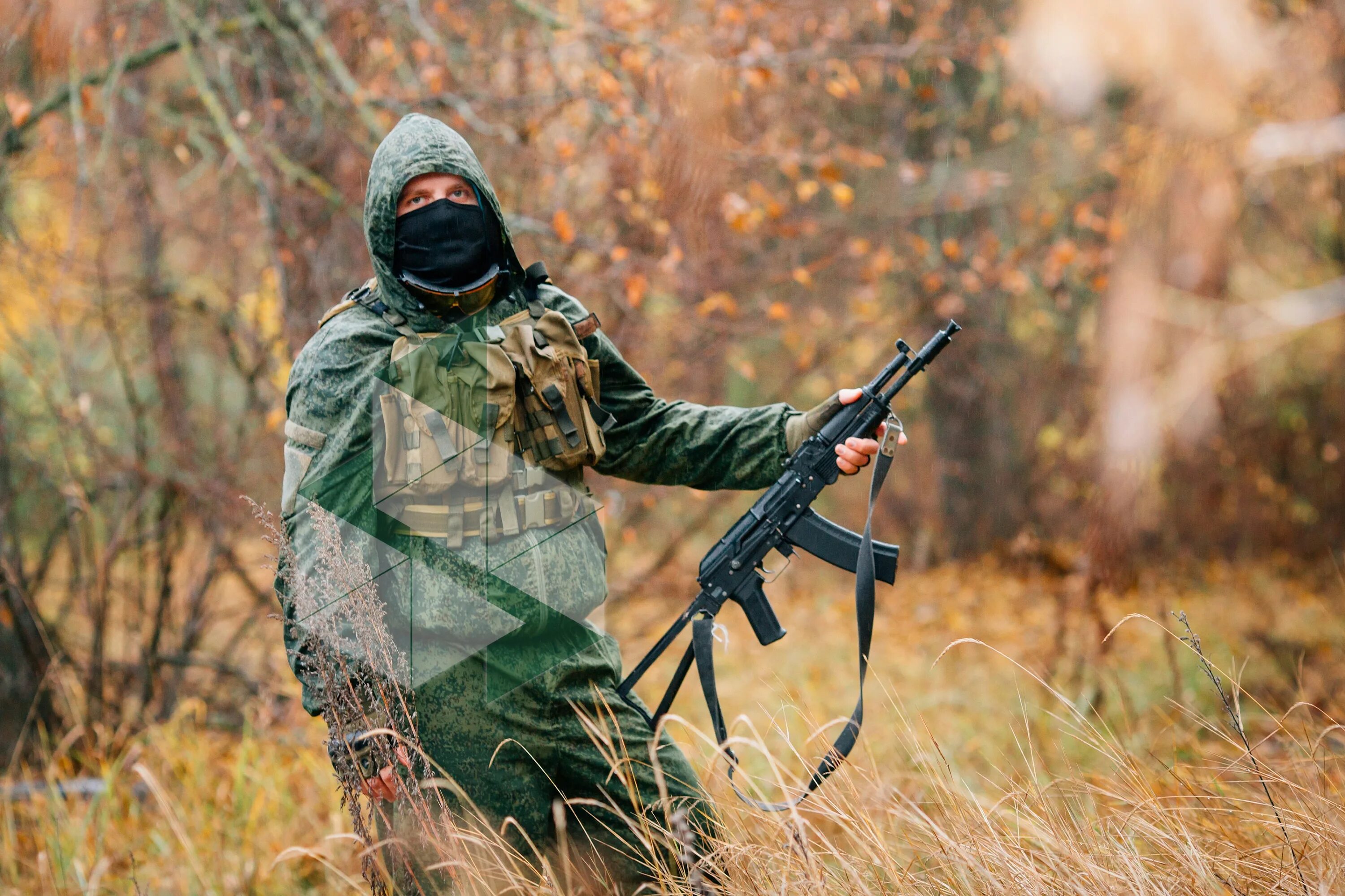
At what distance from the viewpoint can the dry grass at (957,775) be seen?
202 cm

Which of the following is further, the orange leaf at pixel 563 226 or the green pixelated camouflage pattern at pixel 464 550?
the orange leaf at pixel 563 226

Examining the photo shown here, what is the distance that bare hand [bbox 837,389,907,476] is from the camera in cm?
230

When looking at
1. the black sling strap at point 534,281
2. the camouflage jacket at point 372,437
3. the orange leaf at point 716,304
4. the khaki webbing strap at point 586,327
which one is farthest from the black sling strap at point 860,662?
the orange leaf at point 716,304

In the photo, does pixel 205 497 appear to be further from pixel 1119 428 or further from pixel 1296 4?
pixel 1296 4

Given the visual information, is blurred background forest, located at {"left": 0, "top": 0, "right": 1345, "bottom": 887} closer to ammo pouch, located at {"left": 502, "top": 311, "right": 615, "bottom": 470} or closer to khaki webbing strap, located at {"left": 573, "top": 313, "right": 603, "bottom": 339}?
khaki webbing strap, located at {"left": 573, "top": 313, "right": 603, "bottom": 339}

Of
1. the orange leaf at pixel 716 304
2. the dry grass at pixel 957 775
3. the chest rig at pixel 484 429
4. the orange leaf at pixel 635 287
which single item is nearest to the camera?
the dry grass at pixel 957 775

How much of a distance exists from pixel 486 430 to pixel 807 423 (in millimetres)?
726

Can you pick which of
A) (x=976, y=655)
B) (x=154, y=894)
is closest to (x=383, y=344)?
(x=154, y=894)

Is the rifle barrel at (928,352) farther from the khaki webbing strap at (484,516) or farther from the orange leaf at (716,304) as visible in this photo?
the orange leaf at (716,304)

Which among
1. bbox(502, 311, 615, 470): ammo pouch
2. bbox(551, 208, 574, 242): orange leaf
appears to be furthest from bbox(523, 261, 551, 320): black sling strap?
bbox(551, 208, 574, 242): orange leaf

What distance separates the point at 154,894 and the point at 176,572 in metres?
2.60

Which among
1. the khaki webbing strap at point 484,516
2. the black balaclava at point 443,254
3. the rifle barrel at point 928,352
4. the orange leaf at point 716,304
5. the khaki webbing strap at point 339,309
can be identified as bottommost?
the khaki webbing strap at point 484,516

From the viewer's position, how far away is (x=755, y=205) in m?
5.22

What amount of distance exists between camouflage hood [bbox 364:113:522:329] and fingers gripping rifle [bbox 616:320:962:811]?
88 cm
